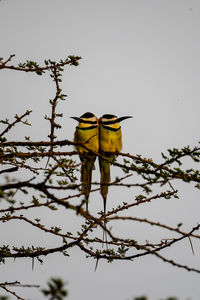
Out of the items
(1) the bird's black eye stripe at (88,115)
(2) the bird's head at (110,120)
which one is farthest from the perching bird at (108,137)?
(1) the bird's black eye stripe at (88,115)

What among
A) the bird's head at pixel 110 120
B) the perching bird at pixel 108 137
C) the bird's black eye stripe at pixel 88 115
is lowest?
the perching bird at pixel 108 137

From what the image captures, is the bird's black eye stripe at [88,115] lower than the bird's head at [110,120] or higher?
higher

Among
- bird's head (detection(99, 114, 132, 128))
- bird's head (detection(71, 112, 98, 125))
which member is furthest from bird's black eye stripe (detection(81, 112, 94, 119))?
bird's head (detection(99, 114, 132, 128))

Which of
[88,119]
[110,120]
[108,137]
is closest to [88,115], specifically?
[88,119]

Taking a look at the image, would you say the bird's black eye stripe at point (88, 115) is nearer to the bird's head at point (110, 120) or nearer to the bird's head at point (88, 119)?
the bird's head at point (88, 119)

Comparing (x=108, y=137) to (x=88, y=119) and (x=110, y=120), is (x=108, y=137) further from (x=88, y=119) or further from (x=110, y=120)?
(x=88, y=119)

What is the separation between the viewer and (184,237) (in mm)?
2182

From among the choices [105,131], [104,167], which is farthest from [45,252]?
[105,131]

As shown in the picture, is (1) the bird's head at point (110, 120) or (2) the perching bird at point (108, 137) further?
(1) the bird's head at point (110, 120)

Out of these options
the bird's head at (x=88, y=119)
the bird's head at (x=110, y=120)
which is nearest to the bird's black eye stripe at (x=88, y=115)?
the bird's head at (x=88, y=119)

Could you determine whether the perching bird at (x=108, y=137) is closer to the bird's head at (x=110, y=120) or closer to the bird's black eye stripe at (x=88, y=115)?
the bird's head at (x=110, y=120)

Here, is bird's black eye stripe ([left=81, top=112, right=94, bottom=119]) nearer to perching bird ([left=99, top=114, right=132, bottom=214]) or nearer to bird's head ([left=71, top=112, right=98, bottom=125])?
bird's head ([left=71, top=112, right=98, bottom=125])

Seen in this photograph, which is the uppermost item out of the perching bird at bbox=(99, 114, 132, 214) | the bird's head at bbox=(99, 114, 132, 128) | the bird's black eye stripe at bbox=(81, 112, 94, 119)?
the bird's black eye stripe at bbox=(81, 112, 94, 119)

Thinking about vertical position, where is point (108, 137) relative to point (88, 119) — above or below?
below
